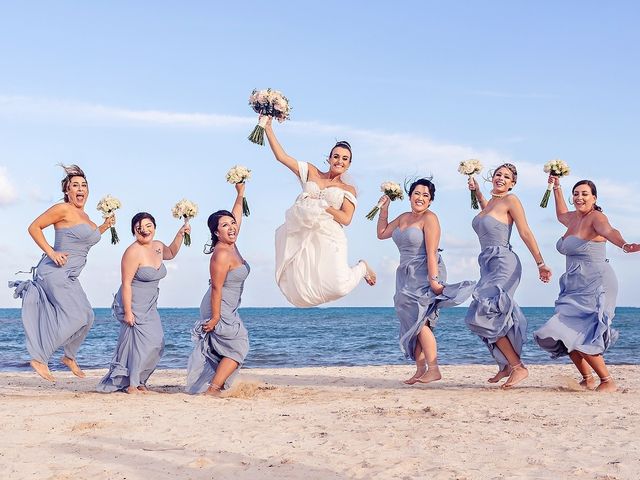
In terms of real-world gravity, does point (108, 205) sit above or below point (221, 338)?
above

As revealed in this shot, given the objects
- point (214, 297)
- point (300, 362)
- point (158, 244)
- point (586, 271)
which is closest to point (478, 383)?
point (586, 271)

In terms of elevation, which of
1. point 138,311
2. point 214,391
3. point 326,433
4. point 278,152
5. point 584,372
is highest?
point 278,152

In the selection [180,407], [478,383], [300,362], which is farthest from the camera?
[300,362]

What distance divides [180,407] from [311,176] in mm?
2984

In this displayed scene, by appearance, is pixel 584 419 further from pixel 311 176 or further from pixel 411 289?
pixel 311 176

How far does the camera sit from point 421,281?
9.21 metres

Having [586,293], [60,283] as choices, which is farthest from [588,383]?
[60,283]

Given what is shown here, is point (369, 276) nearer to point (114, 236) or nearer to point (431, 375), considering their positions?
point (431, 375)

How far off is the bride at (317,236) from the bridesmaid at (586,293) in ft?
7.41

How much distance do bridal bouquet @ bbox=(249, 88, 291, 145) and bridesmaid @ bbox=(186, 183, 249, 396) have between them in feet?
2.59

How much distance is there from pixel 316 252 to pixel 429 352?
1889mm

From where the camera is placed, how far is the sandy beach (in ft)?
17.8

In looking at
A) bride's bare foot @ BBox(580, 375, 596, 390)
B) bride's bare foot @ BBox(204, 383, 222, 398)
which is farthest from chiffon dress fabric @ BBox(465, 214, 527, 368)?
bride's bare foot @ BBox(204, 383, 222, 398)

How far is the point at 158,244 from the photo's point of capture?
9258 millimetres
